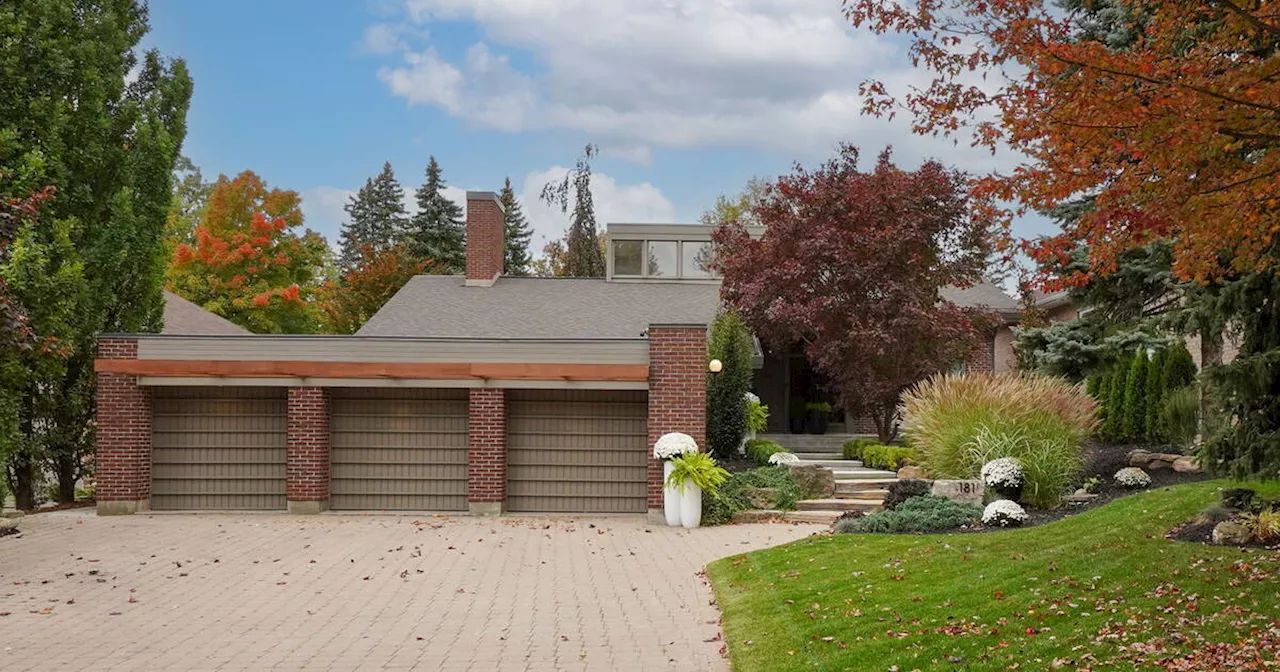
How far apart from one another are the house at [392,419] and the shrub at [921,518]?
151 inches

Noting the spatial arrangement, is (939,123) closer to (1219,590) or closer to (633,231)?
(1219,590)

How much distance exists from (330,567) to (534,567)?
2.31 metres

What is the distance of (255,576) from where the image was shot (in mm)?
11227

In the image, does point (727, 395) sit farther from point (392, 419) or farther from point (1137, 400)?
point (1137, 400)

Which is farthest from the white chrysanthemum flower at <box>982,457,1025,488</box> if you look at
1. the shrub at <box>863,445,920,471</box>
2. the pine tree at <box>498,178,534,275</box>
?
the pine tree at <box>498,178,534,275</box>

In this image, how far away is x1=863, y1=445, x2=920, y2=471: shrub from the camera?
18.1 metres

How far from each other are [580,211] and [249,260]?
12.2 meters

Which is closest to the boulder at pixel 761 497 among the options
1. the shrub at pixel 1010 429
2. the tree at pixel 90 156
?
the shrub at pixel 1010 429

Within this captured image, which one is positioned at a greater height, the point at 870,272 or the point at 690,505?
the point at 870,272

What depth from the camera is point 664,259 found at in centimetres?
2716

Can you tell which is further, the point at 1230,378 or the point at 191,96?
the point at 191,96

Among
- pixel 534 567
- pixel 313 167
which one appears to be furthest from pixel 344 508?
pixel 313 167

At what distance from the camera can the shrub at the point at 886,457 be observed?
712 inches

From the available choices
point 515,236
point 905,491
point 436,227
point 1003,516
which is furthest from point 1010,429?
point 515,236
